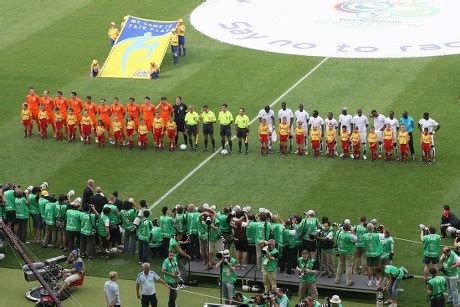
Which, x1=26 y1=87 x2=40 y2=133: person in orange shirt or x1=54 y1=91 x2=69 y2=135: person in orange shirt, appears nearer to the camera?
x1=54 y1=91 x2=69 y2=135: person in orange shirt

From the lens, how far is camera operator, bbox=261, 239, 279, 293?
87.9ft

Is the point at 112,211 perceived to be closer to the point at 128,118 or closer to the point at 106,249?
the point at 106,249

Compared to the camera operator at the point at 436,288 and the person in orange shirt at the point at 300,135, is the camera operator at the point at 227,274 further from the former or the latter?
the person in orange shirt at the point at 300,135

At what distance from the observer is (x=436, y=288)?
83.8ft

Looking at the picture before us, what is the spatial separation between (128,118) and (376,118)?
7078 mm

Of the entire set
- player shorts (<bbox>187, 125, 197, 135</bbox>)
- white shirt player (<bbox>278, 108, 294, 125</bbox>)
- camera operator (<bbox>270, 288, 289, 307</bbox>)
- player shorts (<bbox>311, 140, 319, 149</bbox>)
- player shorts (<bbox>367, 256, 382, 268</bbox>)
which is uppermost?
white shirt player (<bbox>278, 108, 294, 125</bbox>)

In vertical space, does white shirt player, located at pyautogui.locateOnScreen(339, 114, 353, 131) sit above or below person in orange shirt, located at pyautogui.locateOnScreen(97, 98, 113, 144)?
below

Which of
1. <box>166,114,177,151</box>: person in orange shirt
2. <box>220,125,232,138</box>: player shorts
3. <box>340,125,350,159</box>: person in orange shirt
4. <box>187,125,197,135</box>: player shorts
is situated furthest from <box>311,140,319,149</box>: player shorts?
<box>166,114,177,151</box>: person in orange shirt

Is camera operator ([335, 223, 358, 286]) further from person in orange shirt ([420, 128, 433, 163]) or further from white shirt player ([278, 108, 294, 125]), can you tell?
white shirt player ([278, 108, 294, 125])

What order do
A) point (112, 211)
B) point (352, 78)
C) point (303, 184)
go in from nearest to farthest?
point (112, 211)
point (303, 184)
point (352, 78)

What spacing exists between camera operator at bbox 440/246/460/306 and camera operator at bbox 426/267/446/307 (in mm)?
710

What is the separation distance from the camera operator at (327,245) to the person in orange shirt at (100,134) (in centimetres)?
1032

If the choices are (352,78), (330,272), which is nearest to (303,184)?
(330,272)

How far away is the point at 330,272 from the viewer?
27.8 metres
